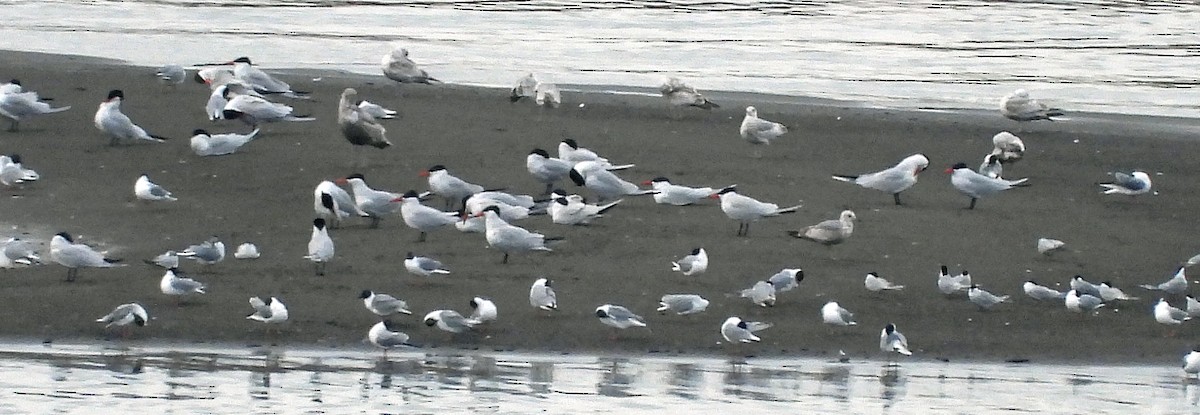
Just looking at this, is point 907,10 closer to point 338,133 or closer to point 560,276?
point 338,133

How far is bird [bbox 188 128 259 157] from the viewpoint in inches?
604

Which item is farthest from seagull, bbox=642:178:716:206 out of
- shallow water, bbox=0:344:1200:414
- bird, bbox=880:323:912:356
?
bird, bbox=880:323:912:356

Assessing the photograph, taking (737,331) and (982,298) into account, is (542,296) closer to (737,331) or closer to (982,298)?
(737,331)

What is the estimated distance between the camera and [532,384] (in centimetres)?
1034

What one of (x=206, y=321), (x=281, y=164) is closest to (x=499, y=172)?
(x=281, y=164)

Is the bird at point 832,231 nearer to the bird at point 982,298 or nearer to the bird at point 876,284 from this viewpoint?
the bird at point 876,284

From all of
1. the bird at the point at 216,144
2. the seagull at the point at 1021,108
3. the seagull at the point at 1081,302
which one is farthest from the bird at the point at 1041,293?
the bird at the point at 216,144

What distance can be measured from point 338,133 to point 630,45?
9693mm

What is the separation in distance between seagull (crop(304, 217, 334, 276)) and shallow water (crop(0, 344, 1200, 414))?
1.24 meters

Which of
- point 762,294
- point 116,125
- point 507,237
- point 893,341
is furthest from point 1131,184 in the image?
point 116,125

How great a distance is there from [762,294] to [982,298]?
1324 millimetres

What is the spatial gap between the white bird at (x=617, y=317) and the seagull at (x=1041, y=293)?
2512 mm

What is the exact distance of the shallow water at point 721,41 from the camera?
22.1 meters

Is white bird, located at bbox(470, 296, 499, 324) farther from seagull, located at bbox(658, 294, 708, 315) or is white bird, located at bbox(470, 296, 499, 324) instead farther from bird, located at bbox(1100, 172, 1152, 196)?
bird, located at bbox(1100, 172, 1152, 196)
